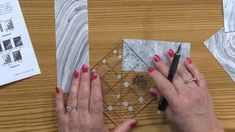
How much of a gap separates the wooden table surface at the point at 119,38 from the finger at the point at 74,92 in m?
0.05

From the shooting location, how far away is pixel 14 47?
949mm

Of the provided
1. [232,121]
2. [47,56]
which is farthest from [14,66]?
[232,121]

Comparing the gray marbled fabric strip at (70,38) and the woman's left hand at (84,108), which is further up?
the gray marbled fabric strip at (70,38)

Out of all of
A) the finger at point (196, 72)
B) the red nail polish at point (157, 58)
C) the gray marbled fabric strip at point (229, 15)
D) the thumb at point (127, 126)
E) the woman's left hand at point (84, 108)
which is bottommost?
the thumb at point (127, 126)

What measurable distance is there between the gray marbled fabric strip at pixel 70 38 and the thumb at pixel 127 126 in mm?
164

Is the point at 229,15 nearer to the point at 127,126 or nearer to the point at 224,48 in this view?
the point at 224,48

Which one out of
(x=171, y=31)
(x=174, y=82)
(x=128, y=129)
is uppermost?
(x=171, y=31)

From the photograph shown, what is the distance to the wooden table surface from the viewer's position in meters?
0.94

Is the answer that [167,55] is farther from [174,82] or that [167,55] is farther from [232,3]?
[232,3]

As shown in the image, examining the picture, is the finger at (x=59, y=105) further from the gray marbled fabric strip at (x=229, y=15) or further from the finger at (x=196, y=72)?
the gray marbled fabric strip at (x=229, y=15)

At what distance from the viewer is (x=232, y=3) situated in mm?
1001

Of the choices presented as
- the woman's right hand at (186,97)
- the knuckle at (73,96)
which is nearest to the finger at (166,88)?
the woman's right hand at (186,97)

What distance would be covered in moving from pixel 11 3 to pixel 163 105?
1.54ft

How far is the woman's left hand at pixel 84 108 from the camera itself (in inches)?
36.0
